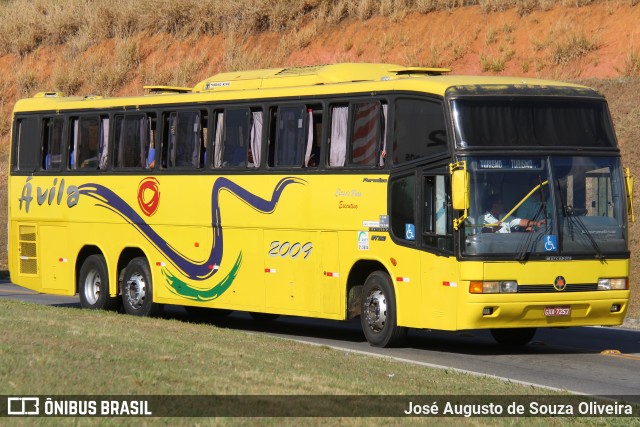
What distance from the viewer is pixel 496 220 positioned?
17.0m

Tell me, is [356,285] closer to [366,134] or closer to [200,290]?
[366,134]

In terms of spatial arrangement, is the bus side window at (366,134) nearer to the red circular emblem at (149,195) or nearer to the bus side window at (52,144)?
the red circular emblem at (149,195)

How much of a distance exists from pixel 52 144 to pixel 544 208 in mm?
11055

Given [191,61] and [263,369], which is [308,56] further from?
[263,369]

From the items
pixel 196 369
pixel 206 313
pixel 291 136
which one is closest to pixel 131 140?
pixel 206 313

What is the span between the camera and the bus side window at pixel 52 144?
2458 centimetres

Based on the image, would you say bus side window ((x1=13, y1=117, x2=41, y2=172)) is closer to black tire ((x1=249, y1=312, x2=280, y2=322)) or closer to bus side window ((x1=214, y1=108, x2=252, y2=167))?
bus side window ((x1=214, y1=108, x2=252, y2=167))

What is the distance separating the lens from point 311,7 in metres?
48.9

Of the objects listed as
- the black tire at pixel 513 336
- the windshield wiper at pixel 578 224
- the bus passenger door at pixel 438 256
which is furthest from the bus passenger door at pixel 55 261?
the windshield wiper at pixel 578 224

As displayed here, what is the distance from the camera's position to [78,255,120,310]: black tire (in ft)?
77.4

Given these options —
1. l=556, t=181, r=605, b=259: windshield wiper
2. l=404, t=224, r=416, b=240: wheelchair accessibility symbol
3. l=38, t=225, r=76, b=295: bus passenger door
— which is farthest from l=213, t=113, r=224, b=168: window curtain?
l=556, t=181, r=605, b=259: windshield wiper

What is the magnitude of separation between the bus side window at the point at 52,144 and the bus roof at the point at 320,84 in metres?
0.31

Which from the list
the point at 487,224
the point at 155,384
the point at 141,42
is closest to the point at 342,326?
the point at 487,224

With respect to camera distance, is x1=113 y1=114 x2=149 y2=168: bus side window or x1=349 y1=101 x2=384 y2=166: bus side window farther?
x1=113 y1=114 x2=149 y2=168: bus side window
